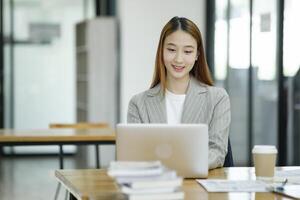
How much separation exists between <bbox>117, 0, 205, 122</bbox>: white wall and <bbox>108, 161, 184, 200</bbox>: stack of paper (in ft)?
20.4

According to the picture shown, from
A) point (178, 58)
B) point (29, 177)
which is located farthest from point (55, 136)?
point (29, 177)

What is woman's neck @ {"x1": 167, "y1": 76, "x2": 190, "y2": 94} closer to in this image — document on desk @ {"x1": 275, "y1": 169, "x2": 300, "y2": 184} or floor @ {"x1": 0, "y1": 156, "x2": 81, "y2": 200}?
document on desk @ {"x1": 275, "y1": 169, "x2": 300, "y2": 184}

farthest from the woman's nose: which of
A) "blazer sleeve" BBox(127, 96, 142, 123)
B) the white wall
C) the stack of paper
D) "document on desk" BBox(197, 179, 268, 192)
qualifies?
the white wall

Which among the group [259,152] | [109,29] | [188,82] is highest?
[109,29]

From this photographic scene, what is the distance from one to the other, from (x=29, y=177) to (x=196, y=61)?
525 cm

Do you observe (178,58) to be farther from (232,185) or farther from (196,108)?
(232,185)

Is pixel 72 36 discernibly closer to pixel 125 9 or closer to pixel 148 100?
pixel 125 9

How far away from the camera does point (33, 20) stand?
10500mm

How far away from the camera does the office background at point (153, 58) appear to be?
6621 millimetres

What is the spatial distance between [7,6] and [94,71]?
7.28ft

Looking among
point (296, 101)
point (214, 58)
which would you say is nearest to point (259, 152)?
point (296, 101)

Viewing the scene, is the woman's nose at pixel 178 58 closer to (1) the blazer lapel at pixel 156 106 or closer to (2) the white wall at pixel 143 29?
(1) the blazer lapel at pixel 156 106

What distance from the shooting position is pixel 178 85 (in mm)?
3461

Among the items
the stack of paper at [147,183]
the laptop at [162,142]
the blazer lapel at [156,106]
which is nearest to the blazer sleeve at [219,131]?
the blazer lapel at [156,106]
